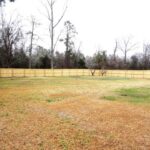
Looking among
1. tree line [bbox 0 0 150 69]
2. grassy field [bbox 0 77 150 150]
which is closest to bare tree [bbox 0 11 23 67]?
tree line [bbox 0 0 150 69]

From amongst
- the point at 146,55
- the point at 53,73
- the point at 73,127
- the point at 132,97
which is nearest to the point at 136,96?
the point at 132,97

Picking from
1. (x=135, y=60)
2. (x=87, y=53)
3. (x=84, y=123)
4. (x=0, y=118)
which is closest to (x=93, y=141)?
(x=84, y=123)

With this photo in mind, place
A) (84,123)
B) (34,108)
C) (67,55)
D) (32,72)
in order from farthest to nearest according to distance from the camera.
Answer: (67,55), (32,72), (34,108), (84,123)

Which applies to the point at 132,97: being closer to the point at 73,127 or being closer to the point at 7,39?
the point at 73,127

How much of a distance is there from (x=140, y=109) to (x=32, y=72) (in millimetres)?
28595

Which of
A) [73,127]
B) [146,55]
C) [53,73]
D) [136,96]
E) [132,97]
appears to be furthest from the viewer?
[146,55]

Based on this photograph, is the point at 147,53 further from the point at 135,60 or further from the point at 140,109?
the point at 140,109

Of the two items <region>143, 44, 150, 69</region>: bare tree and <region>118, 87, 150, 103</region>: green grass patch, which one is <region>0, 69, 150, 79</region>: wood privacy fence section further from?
<region>118, 87, 150, 103</region>: green grass patch

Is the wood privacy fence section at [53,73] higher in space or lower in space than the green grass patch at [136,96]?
higher

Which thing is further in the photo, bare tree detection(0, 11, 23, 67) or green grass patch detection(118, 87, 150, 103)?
bare tree detection(0, 11, 23, 67)

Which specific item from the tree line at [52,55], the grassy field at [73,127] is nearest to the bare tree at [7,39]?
the tree line at [52,55]

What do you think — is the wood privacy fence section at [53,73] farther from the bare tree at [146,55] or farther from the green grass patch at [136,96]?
the green grass patch at [136,96]

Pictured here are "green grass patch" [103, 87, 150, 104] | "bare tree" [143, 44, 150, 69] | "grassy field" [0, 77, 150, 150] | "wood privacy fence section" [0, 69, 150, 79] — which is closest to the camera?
"grassy field" [0, 77, 150, 150]

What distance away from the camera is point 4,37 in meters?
40.8
